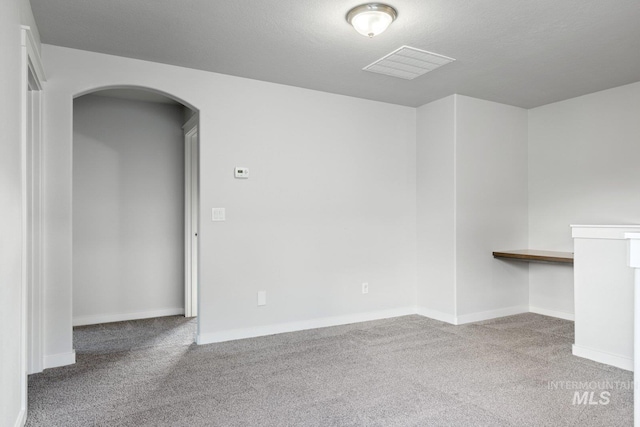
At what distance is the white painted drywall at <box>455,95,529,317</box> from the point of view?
4297 millimetres

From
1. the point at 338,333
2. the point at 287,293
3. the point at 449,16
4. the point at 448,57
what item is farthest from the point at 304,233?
the point at 449,16

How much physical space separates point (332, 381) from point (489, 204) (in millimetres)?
2810

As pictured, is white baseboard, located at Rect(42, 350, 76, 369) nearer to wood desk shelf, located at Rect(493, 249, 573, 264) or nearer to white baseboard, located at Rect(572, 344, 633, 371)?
white baseboard, located at Rect(572, 344, 633, 371)

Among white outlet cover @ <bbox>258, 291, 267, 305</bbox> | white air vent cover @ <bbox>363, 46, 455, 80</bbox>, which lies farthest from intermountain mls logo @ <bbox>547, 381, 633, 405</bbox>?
white air vent cover @ <bbox>363, 46, 455, 80</bbox>

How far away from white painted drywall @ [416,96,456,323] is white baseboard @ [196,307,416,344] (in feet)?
1.36

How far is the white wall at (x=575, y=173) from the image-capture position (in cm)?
402

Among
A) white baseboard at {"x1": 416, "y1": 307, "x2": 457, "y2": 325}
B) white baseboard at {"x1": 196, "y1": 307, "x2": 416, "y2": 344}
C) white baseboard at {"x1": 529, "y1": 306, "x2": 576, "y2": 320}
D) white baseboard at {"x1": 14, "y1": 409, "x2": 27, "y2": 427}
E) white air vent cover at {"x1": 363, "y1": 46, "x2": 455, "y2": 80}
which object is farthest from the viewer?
white baseboard at {"x1": 529, "y1": 306, "x2": 576, "y2": 320}

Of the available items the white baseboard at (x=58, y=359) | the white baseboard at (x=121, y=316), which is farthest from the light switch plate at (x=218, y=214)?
the white baseboard at (x=121, y=316)

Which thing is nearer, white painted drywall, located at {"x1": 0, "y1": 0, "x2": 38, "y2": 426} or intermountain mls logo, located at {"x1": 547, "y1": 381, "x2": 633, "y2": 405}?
white painted drywall, located at {"x1": 0, "y1": 0, "x2": 38, "y2": 426}

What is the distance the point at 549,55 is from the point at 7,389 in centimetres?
405

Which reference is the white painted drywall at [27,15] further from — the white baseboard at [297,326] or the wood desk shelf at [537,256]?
the wood desk shelf at [537,256]

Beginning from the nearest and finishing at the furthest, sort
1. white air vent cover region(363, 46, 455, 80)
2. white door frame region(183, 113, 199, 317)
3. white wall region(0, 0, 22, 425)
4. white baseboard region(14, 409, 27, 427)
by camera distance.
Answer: white wall region(0, 0, 22, 425), white baseboard region(14, 409, 27, 427), white air vent cover region(363, 46, 455, 80), white door frame region(183, 113, 199, 317)

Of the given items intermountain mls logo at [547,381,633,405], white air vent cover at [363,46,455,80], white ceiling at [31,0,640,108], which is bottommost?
intermountain mls logo at [547,381,633,405]

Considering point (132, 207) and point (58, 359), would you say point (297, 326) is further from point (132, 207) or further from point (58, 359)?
point (132, 207)
